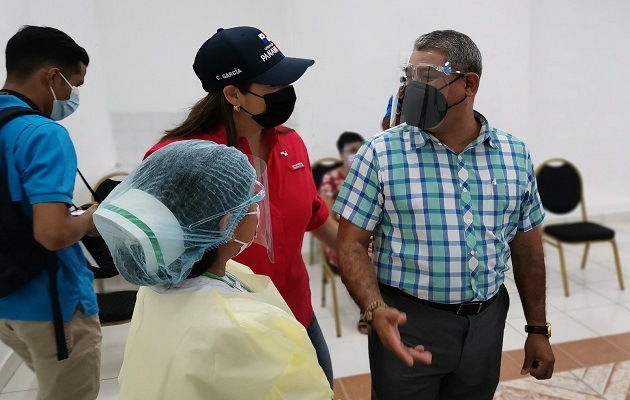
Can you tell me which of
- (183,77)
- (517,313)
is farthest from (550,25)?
(183,77)

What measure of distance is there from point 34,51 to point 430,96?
1241 millimetres

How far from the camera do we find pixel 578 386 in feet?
8.54

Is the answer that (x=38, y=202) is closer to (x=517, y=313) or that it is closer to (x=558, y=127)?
(x=517, y=313)

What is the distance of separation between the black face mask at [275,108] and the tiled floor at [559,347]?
0.91 metres

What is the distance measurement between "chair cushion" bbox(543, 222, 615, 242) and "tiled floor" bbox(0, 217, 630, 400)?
433 mm

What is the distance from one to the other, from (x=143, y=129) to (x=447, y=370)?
136 inches

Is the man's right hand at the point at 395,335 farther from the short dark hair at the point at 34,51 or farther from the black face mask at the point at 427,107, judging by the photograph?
the short dark hair at the point at 34,51

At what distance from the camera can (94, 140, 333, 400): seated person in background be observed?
809 mm

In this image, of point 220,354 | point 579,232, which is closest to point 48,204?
point 220,354

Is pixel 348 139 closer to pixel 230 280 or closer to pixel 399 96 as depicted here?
pixel 399 96

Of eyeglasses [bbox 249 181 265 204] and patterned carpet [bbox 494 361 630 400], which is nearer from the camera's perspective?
Result: eyeglasses [bbox 249 181 265 204]

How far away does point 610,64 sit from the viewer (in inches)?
202

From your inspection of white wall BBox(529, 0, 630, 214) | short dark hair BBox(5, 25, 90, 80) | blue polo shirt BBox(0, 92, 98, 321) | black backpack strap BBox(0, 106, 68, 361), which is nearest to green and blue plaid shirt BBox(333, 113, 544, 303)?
blue polo shirt BBox(0, 92, 98, 321)

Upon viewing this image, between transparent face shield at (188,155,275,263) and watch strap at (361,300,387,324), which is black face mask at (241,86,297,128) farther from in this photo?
watch strap at (361,300,387,324)
